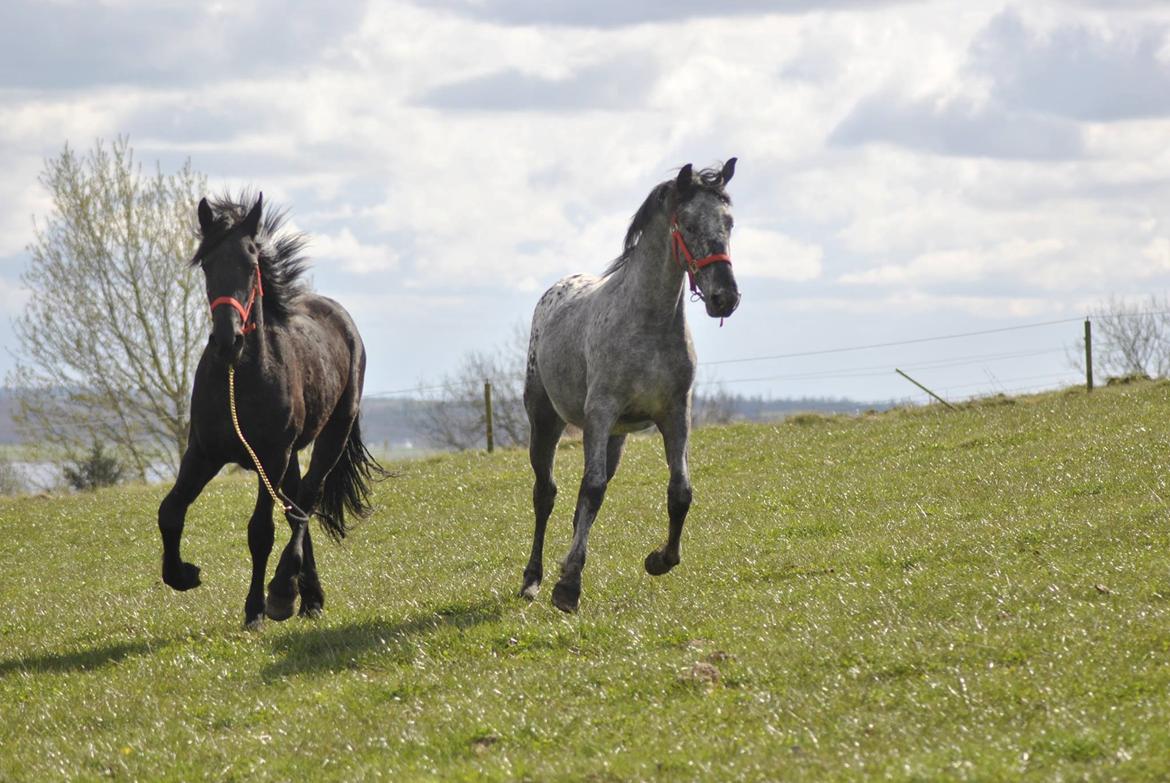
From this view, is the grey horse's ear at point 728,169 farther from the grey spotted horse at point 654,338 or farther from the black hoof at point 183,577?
the black hoof at point 183,577

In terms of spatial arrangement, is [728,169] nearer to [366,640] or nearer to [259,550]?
[366,640]

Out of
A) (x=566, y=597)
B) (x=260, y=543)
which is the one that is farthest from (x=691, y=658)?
(x=260, y=543)

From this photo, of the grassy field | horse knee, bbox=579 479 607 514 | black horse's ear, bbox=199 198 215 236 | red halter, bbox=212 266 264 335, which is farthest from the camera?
horse knee, bbox=579 479 607 514

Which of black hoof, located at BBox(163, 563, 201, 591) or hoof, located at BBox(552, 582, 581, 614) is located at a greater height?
black hoof, located at BBox(163, 563, 201, 591)

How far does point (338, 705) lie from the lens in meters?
9.19

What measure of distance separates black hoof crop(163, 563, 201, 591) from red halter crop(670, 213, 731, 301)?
5.18m

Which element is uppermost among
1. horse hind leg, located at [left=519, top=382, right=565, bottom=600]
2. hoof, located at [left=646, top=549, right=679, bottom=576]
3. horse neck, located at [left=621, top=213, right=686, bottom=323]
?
horse neck, located at [left=621, top=213, right=686, bottom=323]

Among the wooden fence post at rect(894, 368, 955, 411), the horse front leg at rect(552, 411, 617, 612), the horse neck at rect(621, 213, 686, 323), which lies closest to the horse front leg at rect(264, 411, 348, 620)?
the horse front leg at rect(552, 411, 617, 612)

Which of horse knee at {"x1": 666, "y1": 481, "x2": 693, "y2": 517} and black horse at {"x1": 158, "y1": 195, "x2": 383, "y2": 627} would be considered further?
horse knee at {"x1": 666, "y1": 481, "x2": 693, "y2": 517}

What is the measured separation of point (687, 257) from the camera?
38.0 feet

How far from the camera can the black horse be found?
11688mm

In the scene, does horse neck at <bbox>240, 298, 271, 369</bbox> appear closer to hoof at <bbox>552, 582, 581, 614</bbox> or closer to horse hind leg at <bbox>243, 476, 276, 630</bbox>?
horse hind leg at <bbox>243, 476, 276, 630</bbox>

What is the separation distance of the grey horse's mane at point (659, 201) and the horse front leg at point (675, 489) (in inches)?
64.3

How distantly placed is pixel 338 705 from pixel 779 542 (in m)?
7.89
